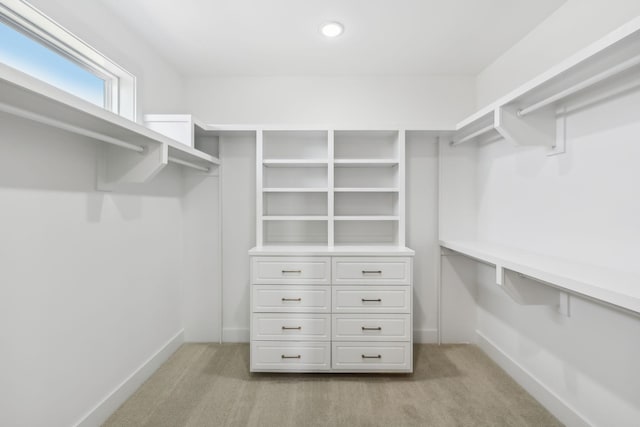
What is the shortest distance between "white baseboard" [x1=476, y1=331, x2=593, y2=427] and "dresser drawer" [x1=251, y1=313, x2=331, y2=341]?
1.27 meters

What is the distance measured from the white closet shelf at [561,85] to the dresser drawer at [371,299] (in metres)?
1.19

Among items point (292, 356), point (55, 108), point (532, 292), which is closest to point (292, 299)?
point (292, 356)

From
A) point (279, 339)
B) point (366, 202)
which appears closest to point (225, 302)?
point (279, 339)

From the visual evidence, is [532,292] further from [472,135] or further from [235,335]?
[235,335]

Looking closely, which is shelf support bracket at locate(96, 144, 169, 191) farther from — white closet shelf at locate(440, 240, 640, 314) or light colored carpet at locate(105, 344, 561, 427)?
white closet shelf at locate(440, 240, 640, 314)

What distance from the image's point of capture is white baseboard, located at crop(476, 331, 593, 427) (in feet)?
5.68

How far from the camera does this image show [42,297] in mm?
1414

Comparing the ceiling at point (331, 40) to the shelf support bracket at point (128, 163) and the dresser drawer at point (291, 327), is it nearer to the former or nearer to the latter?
the shelf support bracket at point (128, 163)

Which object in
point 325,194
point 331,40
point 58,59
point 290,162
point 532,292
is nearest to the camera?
point 58,59

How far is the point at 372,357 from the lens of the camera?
2268 millimetres

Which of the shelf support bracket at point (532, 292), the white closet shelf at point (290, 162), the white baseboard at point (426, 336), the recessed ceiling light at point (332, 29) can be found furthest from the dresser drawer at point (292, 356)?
the recessed ceiling light at point (332, 29)

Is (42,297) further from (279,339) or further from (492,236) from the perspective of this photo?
(492,236)

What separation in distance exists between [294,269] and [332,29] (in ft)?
5.19

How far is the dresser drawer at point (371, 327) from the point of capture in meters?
2.27
